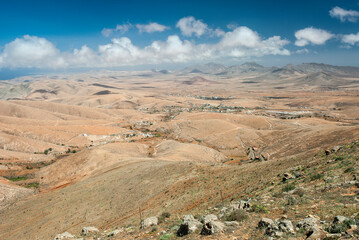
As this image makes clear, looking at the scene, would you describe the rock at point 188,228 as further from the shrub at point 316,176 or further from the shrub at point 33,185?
the shrub at point 33,185

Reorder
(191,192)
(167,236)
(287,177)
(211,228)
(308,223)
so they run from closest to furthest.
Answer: (308,223) < (211,228) < (167,236) < (287,177) < (191,192)

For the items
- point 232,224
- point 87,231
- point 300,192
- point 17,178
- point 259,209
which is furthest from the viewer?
point 17,178

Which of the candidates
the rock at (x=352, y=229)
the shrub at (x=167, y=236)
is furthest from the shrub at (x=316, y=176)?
the shrub at (x=167, y=236)

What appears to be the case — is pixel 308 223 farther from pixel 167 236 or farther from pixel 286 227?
pixel 167 236

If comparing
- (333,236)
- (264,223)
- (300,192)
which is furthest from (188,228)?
(300,192)

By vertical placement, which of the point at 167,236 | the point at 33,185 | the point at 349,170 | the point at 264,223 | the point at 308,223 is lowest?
the point at 33,185

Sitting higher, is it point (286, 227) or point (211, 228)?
point (286, 227)

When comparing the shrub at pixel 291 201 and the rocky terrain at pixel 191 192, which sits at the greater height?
the shrub at pixel 291 201

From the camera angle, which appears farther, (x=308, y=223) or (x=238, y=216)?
(x=238, y=216)

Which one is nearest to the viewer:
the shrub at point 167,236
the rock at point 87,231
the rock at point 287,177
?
the shrub at point 167,236

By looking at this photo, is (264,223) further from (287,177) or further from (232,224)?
(287,177)

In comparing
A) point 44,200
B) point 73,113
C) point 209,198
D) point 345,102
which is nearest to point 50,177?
point 44,200
